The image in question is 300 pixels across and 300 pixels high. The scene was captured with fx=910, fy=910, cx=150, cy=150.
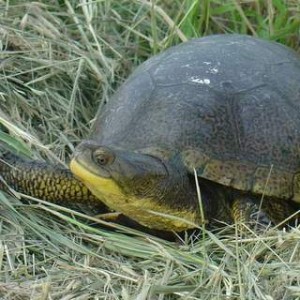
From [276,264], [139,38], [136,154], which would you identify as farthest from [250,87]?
[139,38]

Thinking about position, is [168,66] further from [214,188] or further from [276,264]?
[276,264]

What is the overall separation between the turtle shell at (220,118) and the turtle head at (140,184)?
8 cm

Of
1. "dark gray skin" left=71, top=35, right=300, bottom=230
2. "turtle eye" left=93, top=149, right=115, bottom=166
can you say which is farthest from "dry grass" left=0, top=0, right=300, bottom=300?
"turtle eye" left=93, top=149, right=115, bottom=166

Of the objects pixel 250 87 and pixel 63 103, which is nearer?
pixel 250 87

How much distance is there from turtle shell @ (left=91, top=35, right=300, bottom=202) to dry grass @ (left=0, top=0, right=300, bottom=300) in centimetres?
20

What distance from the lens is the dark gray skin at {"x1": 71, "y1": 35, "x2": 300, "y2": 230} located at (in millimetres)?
2584

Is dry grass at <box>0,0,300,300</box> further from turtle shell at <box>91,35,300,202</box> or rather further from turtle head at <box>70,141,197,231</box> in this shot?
turtle shell at <box>91,35,300,202</box>

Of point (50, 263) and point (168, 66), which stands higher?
point (168, 66)

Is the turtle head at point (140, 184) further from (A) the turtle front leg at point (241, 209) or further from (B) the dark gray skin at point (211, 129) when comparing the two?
(A) the turtle front leg at point (241, 209)

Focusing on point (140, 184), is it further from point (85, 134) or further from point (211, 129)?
point (85, 134)

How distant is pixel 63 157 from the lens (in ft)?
9.73

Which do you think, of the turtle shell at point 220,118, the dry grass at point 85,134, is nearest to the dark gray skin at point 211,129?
the turtle shell at point 220,118

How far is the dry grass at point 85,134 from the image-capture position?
7.45ft

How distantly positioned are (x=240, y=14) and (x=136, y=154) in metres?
1.25
